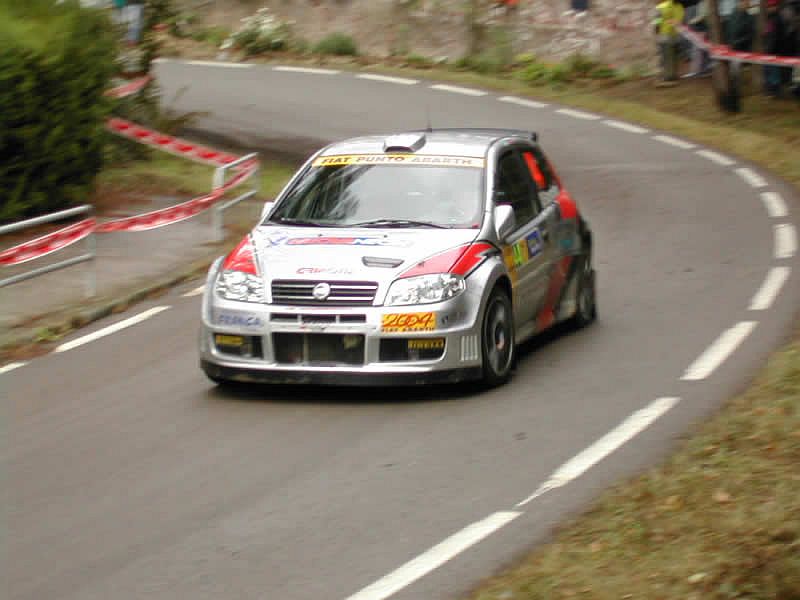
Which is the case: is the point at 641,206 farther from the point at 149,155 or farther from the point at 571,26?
the point at 571,26

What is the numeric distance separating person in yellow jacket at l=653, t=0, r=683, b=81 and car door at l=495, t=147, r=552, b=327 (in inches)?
754

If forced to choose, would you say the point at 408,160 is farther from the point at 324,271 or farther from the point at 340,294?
the point at 340,294

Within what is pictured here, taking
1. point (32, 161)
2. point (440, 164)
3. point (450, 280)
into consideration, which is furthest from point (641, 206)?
point (450, 280)

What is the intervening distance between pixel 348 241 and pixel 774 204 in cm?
1028

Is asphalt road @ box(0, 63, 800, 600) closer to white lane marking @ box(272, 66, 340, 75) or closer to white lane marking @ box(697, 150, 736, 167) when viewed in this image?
white lane marking @ box(697, 150, 736, 167)

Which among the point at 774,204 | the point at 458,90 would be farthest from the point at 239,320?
the point at 458,90

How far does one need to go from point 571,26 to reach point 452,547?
93.5 ft

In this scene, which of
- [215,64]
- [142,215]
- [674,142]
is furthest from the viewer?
[215,64]

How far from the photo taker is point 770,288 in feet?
46.2

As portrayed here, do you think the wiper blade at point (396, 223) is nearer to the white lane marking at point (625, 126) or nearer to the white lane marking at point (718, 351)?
the white lane marking at point (718, 351)

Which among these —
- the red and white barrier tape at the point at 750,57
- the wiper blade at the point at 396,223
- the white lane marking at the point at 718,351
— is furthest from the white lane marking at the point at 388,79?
the wiper blade at the point at 396,223

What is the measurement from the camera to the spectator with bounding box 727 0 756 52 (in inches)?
1158

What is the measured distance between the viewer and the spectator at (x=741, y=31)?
1158 inches

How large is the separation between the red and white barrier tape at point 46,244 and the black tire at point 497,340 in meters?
4.74
